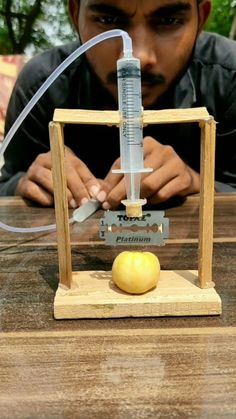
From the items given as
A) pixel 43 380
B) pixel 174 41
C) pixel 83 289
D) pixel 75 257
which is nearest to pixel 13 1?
pixel 174 41

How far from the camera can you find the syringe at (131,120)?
1.83 feet

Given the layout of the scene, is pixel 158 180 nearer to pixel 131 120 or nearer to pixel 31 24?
pixel 131 120

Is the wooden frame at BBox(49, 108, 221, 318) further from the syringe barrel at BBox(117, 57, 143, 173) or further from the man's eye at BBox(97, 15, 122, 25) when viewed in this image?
the man's eye at BBox(97, 15, 122, 25)

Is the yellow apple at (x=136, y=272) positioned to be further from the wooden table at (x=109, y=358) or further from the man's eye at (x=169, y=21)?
the man's eye at (x=169, y=21)

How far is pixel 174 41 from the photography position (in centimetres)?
112

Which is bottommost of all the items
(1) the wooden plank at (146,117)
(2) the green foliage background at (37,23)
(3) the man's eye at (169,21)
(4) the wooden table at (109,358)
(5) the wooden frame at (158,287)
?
(4) the wooden table at (109,358)

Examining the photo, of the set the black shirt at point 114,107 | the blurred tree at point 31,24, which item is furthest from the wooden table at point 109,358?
the blurred tree at point 31,24

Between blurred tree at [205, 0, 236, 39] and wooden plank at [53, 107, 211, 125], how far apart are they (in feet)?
5.96

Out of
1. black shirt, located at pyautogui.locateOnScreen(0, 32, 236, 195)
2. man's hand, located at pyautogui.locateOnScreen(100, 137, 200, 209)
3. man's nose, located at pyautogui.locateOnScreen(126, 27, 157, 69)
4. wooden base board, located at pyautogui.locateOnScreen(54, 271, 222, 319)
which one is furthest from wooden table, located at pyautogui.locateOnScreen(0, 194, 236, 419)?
black shirt, located at pyautogui.locateOnScreen(0, 32, 236, 195)

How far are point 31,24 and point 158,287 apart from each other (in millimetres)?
1969

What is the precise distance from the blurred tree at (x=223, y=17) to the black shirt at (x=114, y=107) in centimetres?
79

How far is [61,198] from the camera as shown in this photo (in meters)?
0.57

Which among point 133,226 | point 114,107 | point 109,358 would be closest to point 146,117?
point 133,226

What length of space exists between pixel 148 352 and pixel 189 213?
51cm
